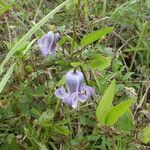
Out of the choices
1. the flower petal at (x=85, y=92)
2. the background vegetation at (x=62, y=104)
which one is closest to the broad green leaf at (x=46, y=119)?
the background vegetation at (x=62, y=104)

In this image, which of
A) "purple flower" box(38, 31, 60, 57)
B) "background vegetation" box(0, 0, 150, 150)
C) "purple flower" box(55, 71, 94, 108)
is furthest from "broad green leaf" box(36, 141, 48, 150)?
"purple flower" box(38, 31, 60, 57)

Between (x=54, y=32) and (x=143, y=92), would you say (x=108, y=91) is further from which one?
(x=143, y=92)

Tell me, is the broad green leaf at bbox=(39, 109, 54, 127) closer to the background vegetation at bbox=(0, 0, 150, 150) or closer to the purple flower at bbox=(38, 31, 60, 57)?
the background vegetation at bbox=(0, 0, 150, 150)

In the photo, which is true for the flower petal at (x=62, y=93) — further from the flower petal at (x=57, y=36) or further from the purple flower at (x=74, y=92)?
the flower petal at (x=57, y=36)

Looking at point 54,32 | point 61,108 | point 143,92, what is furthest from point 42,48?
point 143,92

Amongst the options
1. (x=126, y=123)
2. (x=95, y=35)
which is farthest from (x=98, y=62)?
(x=126, y=123)
